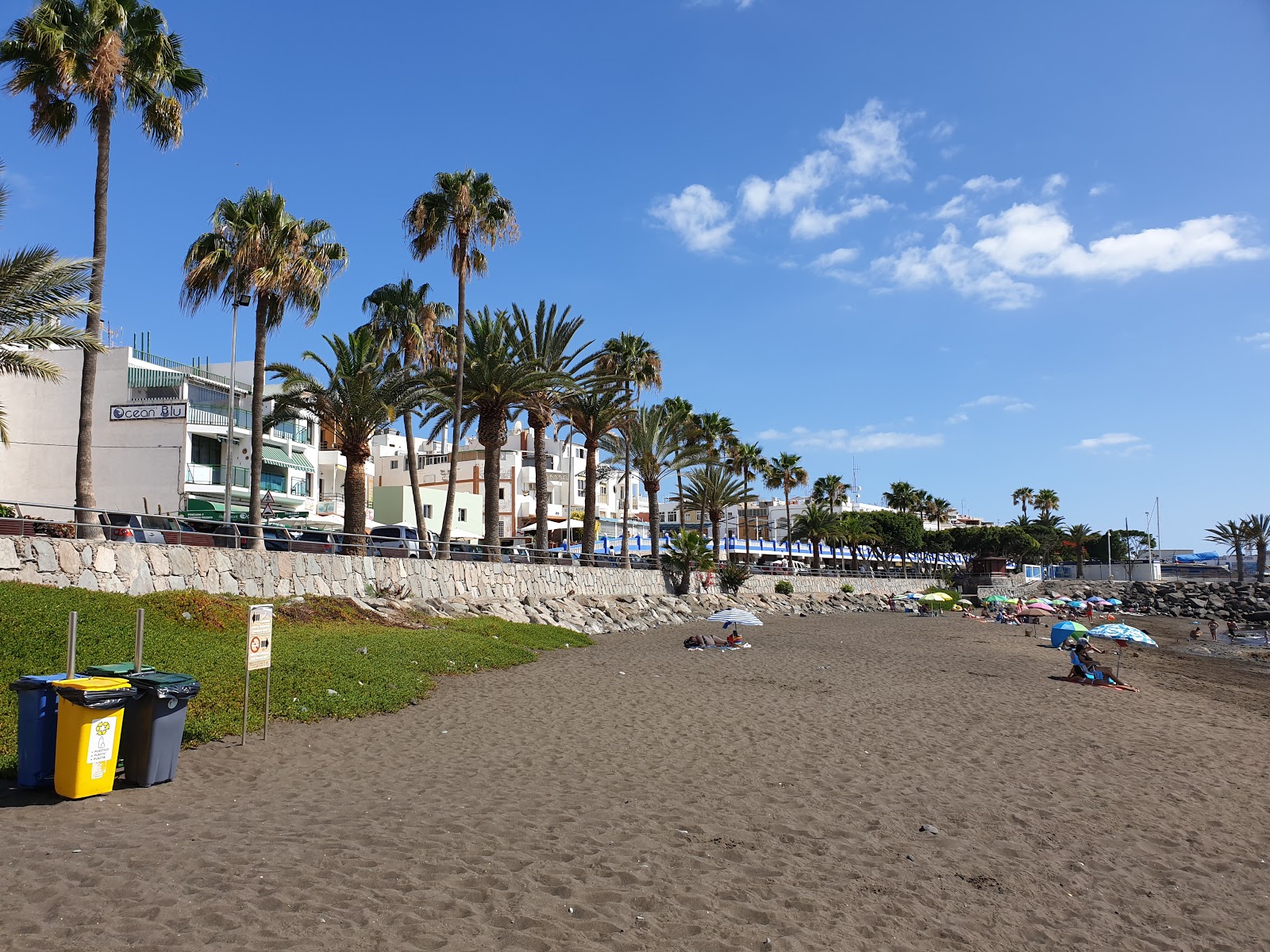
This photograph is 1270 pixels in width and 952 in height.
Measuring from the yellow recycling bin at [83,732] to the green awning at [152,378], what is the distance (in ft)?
123

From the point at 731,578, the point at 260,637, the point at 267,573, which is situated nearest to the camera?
the point at 260,637

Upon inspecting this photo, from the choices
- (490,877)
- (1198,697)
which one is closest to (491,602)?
(1198,697)

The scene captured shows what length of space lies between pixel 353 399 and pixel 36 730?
2108cm

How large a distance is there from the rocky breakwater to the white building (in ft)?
52.6

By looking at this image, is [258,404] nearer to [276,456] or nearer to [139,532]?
[139,532]

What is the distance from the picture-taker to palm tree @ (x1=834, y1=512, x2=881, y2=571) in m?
78.3

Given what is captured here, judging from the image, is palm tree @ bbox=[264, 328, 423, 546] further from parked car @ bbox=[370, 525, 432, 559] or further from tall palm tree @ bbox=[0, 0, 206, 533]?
tall palm tree @ bbox=[0, 0, 206, 533]

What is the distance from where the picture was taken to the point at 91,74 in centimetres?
1975

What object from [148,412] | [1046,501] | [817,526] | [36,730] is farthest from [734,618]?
[1046,501]

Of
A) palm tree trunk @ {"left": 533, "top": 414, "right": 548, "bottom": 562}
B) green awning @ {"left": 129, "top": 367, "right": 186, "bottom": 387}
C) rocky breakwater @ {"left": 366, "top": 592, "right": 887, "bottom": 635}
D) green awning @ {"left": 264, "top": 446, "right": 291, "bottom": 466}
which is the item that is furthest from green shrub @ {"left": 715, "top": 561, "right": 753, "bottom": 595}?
green awning @ {"left": 129, "top": 367, "right": 186, "bottom": 387}

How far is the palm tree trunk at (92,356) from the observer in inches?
731

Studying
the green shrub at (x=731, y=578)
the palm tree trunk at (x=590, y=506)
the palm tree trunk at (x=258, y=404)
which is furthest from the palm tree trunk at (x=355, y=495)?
the green shrub at (x=731, y=578)

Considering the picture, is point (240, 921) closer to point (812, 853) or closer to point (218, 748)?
point (812, 853)

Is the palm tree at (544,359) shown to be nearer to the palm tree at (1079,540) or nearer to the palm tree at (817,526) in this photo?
the palm tree at (817,526)
